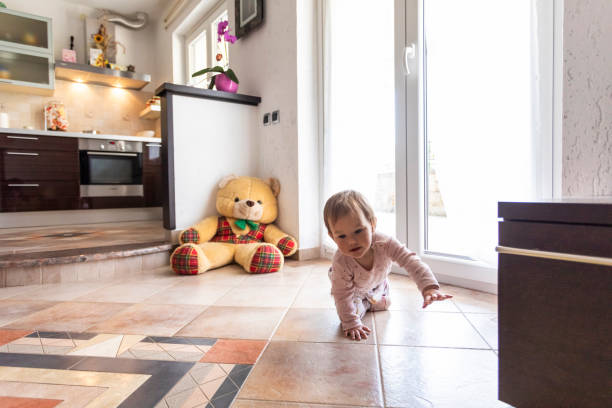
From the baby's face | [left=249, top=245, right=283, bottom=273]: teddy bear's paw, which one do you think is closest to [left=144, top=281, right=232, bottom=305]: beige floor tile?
[left=249, top=245, right=283, bottom=273]: teddy bear's paw

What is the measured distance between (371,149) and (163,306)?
1.40 m

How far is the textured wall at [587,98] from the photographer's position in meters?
1.04

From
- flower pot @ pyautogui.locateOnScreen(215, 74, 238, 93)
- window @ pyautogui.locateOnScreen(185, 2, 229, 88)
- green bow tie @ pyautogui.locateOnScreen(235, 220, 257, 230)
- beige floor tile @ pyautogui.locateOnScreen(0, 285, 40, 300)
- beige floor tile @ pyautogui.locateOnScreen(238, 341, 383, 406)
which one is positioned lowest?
beige floor tile @ pyautogui.locateOnScreen(0, 285, 40, 300)

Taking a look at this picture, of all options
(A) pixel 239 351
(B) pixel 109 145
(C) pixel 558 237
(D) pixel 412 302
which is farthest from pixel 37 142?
(C) pixel 558 237

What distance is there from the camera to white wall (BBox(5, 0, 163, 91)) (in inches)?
169

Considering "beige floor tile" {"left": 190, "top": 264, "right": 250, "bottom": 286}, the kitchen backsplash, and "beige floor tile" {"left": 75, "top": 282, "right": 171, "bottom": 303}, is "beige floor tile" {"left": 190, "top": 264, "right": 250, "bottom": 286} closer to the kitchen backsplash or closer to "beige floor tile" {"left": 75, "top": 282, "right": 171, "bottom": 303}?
"beige floor tile" {"left": 75, "top": 282, "right": 171, "bottom": 303}

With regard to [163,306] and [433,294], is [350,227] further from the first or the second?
[163,306]

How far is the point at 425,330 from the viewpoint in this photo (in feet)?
3.88

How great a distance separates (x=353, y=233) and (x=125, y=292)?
1.29m

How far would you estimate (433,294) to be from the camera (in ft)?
3.22

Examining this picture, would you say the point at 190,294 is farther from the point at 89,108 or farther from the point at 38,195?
the point at 89,108

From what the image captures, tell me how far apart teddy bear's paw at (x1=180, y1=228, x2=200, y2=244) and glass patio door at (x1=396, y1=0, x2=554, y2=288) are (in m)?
1.28

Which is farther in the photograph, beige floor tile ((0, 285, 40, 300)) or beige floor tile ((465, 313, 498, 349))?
beige floor tile ((0, 285, 40, 300))

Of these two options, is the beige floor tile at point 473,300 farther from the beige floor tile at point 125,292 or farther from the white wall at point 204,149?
the white wall at point 204,149
